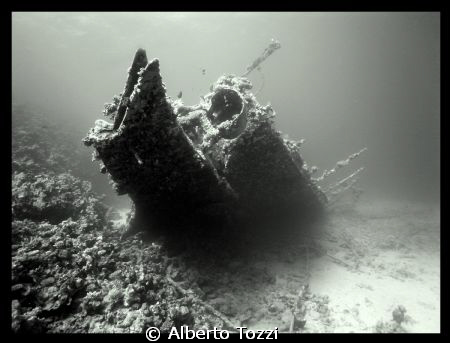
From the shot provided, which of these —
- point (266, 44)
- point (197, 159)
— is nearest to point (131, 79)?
point (197, 159)

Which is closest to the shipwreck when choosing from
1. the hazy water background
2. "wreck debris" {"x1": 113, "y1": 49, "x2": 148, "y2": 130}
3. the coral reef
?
"wreck debris" {"x1": 113, "y1": 49, "x2": 148, "y2": 130}

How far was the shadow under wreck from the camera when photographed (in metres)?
4.39

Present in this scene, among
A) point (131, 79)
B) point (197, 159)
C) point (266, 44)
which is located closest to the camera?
point (131, 79)

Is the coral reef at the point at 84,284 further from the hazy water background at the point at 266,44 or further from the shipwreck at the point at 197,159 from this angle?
the hazy water background at the point at 266,44

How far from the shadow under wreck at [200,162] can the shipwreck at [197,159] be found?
0.02 meters

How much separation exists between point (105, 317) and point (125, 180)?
2.32 m

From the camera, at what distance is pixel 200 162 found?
16.8ft

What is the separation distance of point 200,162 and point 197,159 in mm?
93

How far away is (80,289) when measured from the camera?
4438 mm

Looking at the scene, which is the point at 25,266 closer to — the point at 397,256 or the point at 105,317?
the point at 105,317

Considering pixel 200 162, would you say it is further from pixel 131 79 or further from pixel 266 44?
pixel 266 44

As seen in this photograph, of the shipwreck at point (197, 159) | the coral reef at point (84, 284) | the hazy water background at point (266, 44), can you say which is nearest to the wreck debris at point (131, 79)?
the shipwreck at point (197, 159)
